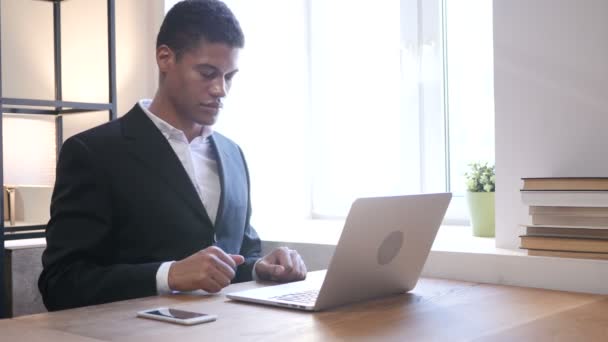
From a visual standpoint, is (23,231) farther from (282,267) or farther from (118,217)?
(282,267)

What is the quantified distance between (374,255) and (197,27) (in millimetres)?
854

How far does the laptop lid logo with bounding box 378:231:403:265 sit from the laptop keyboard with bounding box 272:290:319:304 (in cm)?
15

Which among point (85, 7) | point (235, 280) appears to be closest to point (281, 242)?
point (235, 280)

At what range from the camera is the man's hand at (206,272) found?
1482 millimetres

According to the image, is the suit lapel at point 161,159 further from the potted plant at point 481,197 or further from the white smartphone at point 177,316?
the potted plant at point 481,197

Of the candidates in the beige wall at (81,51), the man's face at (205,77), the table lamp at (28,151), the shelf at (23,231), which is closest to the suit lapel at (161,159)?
the man's face at (205,77)

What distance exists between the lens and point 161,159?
1.83m

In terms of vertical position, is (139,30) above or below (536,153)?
above

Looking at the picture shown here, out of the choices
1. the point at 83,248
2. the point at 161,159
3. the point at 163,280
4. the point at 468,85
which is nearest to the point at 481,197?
the point at 468,85

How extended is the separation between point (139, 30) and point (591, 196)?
6.18ft

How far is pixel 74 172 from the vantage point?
1.76 m

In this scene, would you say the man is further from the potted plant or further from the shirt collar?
the potted plant

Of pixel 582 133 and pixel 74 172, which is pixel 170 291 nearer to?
pixel 74 172

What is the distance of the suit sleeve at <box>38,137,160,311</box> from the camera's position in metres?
1.59
